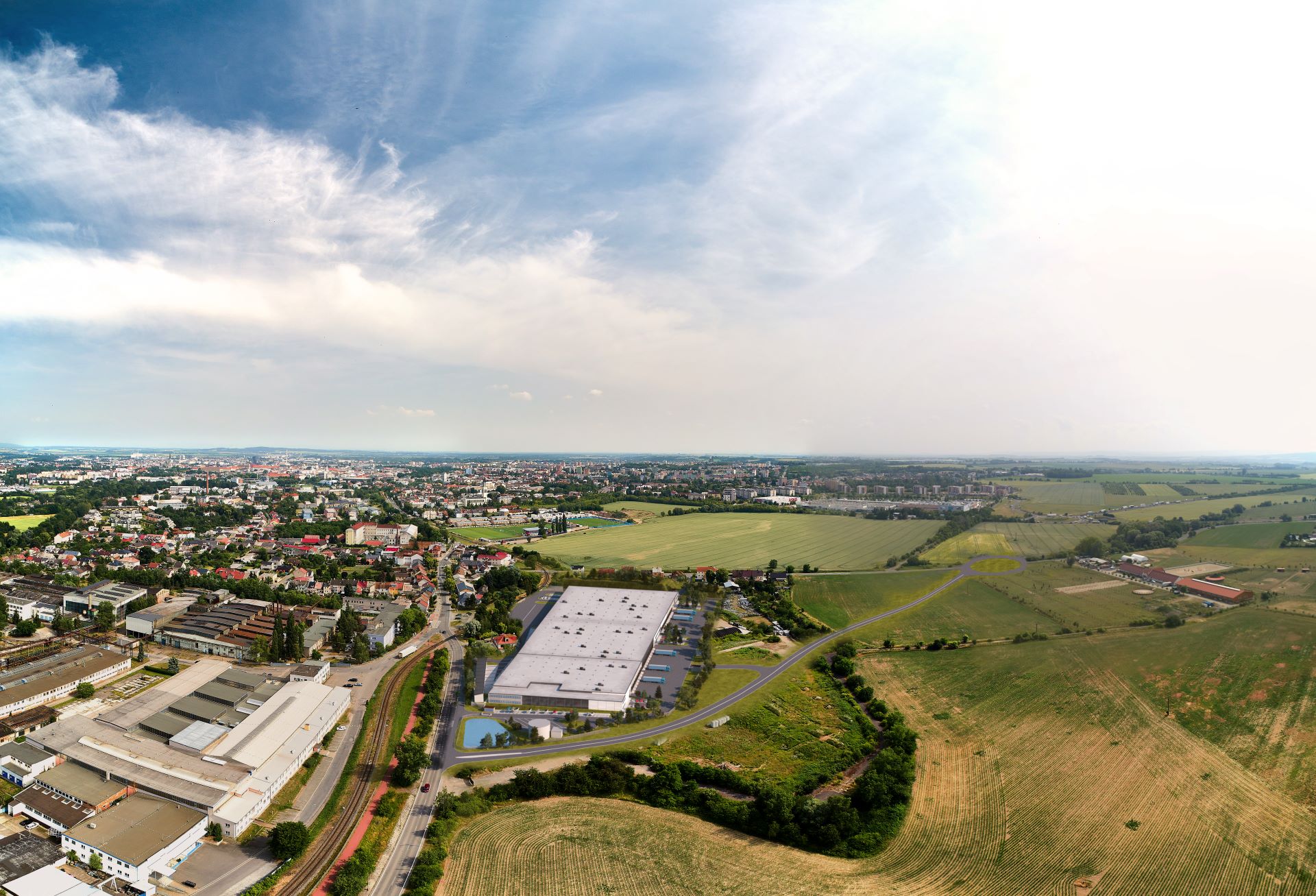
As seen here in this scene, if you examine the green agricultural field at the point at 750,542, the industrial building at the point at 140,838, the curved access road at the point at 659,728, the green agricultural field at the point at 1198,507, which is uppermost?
the green agricultural field at the point at 1198,507

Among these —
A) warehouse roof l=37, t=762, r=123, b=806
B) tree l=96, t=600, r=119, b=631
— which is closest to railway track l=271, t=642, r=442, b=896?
warehouse roof l=37, t=762, r=123, b=806

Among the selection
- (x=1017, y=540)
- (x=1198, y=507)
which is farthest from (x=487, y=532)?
(x=1198, y=507)

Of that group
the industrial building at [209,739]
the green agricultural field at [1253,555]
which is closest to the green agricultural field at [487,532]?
the industrial building at [209,739]

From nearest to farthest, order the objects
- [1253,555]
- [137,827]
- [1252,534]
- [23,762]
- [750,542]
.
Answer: [137,827]
[23,762]
[1253,555]
[1252,534]
[750,542]

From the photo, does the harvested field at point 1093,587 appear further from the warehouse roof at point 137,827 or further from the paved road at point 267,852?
the warehouse roof at point 137,827

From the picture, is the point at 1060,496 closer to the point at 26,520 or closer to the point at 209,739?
the point at 209,739

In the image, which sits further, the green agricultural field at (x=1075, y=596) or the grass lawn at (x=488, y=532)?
the grass lawn at (x=488, y=532)
